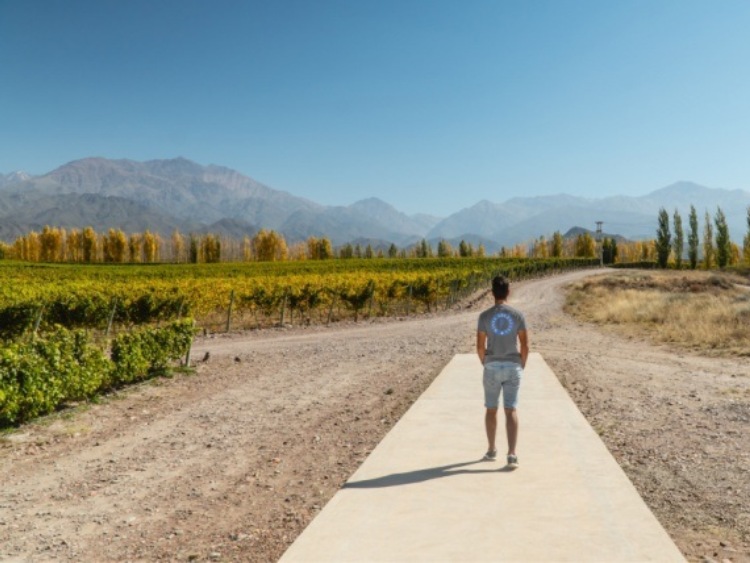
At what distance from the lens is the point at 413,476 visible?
654 cm

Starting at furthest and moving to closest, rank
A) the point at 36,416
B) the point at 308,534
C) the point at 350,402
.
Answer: the point at 350,402
the point at 36,416
the point at 308,534

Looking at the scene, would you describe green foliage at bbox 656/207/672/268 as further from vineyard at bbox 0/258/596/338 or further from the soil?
the soil

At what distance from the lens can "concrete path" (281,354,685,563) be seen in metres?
4.82

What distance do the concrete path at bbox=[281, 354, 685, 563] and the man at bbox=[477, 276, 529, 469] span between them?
59 centimetres

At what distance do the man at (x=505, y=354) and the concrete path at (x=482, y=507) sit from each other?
0.59 m

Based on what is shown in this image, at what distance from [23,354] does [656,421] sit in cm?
1126

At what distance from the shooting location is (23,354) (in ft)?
36.4

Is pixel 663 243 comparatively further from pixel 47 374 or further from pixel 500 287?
pixel 500 287

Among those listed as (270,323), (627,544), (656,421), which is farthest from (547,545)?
(270,323)

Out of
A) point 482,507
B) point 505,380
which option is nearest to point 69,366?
point 505,380

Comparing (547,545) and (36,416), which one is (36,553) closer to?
(547,545)

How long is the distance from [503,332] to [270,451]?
13.6 ft

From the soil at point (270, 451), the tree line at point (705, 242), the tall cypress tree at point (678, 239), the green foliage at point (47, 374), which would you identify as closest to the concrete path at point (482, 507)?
the soil at point (270, 451)

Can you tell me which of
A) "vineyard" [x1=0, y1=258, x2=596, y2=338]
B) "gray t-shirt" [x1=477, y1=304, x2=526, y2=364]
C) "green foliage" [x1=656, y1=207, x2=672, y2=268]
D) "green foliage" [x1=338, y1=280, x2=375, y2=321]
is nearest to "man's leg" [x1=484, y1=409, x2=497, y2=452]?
"gray t-shirt" [x1=477, y1=304, x2=526, y2=364]
